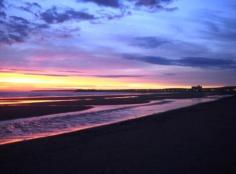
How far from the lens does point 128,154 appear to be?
35.3 ft

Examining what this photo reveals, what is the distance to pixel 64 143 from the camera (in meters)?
13.5

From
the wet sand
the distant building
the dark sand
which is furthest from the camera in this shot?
the distant building

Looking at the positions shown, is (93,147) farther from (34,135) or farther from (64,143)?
(34,135)

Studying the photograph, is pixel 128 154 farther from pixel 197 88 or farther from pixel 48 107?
pixel 197 88

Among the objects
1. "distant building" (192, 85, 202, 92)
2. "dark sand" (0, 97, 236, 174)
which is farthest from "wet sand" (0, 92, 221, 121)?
"distant building" (192, 85, 202, 92)

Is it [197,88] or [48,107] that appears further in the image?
[197,88]

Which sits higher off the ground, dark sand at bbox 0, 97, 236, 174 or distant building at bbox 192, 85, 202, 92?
distant building at bbox 192, 85, 202, 92

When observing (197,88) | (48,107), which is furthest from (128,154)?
(197,88)

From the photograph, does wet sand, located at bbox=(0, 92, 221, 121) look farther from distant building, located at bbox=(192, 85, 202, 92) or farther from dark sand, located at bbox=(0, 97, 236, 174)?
distant building, located at bbox=(192, 85, 202, 92)

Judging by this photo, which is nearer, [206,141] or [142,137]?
[206,141]

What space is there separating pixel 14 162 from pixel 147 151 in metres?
4.24

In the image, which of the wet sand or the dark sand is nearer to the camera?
the dark sand

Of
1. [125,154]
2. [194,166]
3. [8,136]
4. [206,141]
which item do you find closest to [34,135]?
[8,136]

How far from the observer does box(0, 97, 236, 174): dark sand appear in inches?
354
